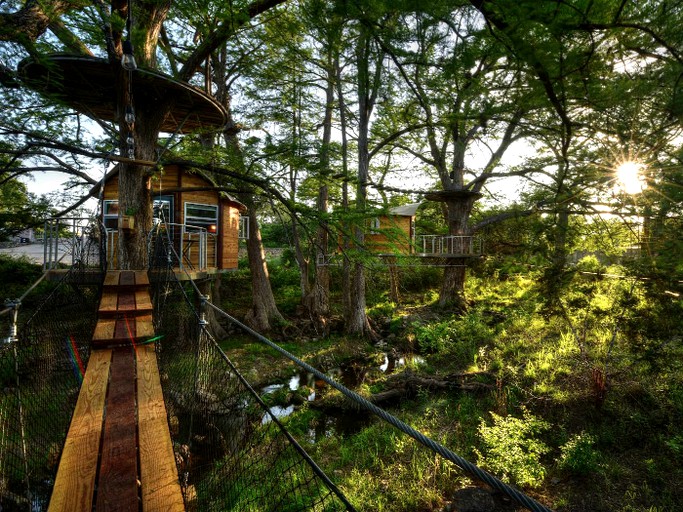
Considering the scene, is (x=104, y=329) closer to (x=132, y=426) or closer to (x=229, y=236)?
(x=132, y=426)

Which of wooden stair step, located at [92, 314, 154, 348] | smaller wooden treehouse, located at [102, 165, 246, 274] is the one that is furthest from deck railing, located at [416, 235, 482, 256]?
wooden stair step, located at [92, 314, 154, 348]

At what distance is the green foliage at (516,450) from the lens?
13.8 ft

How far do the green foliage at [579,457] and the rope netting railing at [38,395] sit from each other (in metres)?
5.59

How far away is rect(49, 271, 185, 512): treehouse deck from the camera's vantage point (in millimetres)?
1374

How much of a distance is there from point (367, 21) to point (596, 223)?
13.3ft

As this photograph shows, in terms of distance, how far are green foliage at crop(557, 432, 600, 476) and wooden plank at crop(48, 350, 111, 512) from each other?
532 cm

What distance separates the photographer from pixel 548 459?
471cm

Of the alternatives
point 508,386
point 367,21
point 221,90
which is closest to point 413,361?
point 508,386

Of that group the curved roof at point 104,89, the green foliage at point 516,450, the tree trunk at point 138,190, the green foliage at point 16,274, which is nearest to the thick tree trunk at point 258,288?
the curved roof at point 104,89

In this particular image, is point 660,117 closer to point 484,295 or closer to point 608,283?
point 608,283

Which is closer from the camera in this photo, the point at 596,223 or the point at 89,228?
the point at 596,223

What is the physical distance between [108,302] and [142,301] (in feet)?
1.40

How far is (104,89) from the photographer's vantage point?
5488 millimetres

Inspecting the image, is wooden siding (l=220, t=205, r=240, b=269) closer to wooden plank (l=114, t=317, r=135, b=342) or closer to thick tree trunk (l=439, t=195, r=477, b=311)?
wooden plank (l=114, t=317, r=135, b=342)
